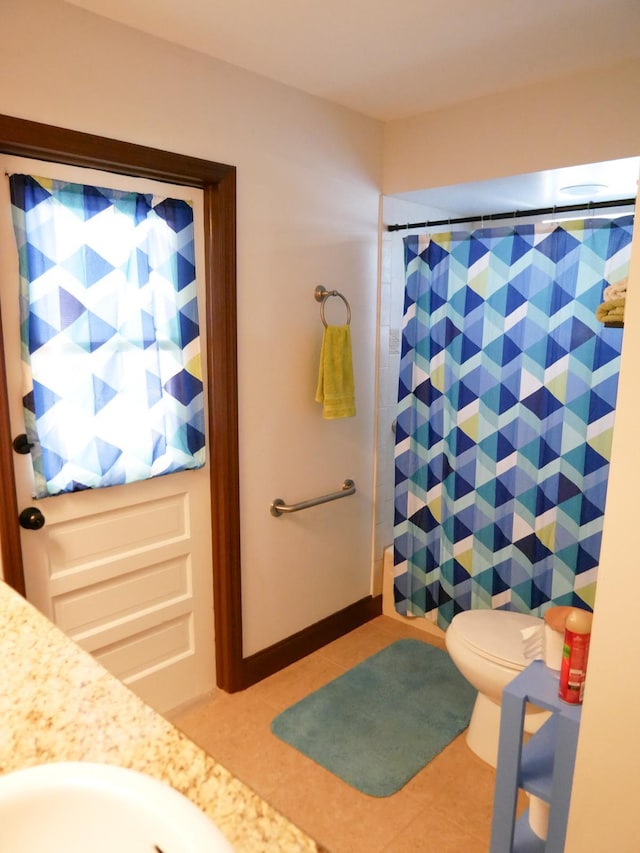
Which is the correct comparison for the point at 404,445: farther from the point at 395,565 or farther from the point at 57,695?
the point at 57,695

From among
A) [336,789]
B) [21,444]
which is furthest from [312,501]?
[21,444]

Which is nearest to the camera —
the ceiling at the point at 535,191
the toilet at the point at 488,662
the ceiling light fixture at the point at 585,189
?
the toilet at the point at 488,662

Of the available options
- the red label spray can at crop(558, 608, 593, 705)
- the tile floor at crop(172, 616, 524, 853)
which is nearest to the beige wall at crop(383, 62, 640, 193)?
the red label spray can at crop(558, 608, 593, 705)

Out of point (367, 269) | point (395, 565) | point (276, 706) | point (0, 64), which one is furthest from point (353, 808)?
point (0, 64)

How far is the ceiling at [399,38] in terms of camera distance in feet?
5.76

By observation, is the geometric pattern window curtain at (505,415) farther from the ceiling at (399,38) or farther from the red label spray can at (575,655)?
the red label spray can at (575,655)

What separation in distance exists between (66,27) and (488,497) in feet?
7.20

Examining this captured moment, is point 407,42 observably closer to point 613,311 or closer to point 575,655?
point 613,311

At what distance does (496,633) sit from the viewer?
2.22 metres

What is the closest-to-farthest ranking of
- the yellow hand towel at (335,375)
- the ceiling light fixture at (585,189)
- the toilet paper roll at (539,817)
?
the toilet paper roll at (539,817) < the yellow hand towel at (335,375) < the ceiling light fixture at (585,189)

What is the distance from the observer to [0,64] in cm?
166

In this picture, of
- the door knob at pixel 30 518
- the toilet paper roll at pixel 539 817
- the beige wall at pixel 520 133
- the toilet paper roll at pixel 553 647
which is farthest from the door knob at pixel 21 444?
the beige wall at pixel 520 133

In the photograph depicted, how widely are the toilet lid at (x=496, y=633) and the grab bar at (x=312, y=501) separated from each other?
75 cm

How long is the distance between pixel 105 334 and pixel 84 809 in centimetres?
153
